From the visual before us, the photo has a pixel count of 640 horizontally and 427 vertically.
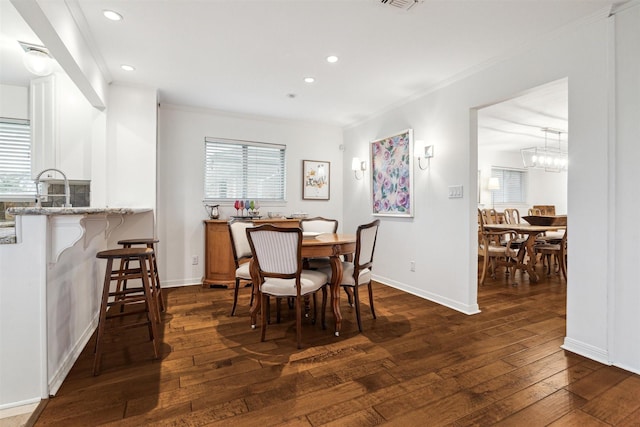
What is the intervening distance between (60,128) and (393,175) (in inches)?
149

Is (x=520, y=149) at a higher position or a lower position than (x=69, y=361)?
higher

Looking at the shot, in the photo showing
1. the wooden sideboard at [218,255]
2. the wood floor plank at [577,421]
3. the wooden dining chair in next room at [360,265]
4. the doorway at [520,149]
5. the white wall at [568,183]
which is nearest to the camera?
the wood floor plank at [577,421]

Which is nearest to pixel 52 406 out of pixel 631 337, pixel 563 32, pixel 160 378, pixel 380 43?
pixel 160 378

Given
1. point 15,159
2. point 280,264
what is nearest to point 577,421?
point 280,264

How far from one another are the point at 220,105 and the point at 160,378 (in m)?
3.40

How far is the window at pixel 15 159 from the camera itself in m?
3.39

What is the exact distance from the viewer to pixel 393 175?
4102 mm

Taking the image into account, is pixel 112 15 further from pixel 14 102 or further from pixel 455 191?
pixel 455 191

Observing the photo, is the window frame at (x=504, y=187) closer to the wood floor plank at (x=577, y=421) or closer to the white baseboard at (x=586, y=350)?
the white baseboard at (x=586, y=350)

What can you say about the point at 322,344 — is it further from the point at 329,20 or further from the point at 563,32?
the point at 563,32

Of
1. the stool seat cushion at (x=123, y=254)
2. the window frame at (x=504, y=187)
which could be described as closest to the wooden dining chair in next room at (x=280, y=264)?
the stool seat cushion at (x=123, y=254)

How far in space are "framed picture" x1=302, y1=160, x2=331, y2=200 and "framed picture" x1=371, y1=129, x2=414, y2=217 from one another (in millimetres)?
918

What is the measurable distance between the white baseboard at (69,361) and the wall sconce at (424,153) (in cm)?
362

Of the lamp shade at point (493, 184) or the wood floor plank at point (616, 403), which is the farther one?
the lamp shade at point (493, 184)
